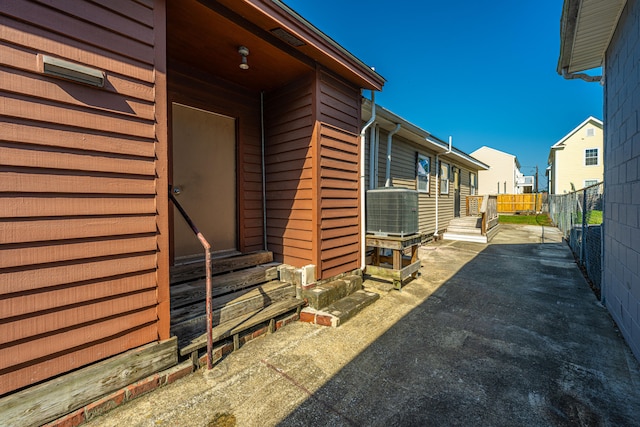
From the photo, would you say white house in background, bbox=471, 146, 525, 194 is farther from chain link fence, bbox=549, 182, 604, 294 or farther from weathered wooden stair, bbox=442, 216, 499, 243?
chain link fence, bbox=549, 182, 604, 294

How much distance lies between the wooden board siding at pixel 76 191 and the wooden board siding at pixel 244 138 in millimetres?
1412

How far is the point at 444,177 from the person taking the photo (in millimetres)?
10148

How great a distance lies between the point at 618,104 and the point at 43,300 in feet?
18.5

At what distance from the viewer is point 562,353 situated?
2.61 metres

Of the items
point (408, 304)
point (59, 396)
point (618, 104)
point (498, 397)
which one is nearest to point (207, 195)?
point (59, 396)

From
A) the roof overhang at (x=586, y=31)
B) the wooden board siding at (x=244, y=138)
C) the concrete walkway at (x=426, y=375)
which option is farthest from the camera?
the wooden board siding at (x=244, y=138)

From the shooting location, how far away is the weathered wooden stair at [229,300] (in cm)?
245

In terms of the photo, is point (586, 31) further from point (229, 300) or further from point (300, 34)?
point (229, 300)

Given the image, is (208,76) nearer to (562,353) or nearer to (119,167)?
(119,167)

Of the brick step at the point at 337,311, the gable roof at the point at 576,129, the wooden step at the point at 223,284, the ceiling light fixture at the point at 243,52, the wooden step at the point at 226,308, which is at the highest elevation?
the gable roof at the point at 576,129

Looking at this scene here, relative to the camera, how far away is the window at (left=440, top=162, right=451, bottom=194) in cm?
988

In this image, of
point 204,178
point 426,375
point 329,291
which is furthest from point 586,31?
point 204,178

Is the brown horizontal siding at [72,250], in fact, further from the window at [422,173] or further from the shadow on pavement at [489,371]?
the window at [422,173]

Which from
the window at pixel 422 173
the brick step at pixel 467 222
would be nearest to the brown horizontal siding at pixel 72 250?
the window at pixel 422 173
